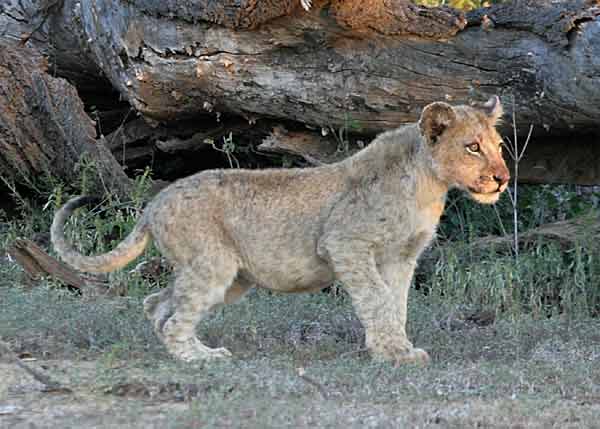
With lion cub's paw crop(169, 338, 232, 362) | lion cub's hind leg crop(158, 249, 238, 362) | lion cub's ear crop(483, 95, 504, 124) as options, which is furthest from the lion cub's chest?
lion cub's paw crop(169, 338, 232, 362)

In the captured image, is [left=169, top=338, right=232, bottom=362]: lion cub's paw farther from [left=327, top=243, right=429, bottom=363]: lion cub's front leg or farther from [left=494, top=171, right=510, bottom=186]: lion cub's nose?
[left=494, top=171, right=510, bottom=186]: lion cub's nose

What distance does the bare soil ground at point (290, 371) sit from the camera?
5289 mm

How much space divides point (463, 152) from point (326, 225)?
0.96 m

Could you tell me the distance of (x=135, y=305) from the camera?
27.5 ft

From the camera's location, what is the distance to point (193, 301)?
6969 mm

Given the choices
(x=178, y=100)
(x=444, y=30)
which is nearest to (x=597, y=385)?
(x=444, y=30)

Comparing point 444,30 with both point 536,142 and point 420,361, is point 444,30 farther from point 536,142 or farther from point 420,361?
point 420,361

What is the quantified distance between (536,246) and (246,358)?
3.45 meters

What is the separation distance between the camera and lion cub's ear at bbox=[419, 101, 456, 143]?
698 cm

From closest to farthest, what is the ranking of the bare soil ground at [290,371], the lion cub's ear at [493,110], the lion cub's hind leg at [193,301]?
1. the bare soil ground at [290,371]
2. the lion cub's hind leg at [193,301]
3. the lion cub's ear at [493,110]

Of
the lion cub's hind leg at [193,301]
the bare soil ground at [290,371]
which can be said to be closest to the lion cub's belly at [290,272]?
the lion cub's hind leg at [193,301]

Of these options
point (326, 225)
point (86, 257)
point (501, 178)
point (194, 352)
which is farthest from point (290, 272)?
point (501, 178)

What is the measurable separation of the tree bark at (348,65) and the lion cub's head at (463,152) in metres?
2.17

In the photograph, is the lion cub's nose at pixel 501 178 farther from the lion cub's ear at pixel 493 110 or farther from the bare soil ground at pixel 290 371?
the bare soil ground at pixel 290 371
